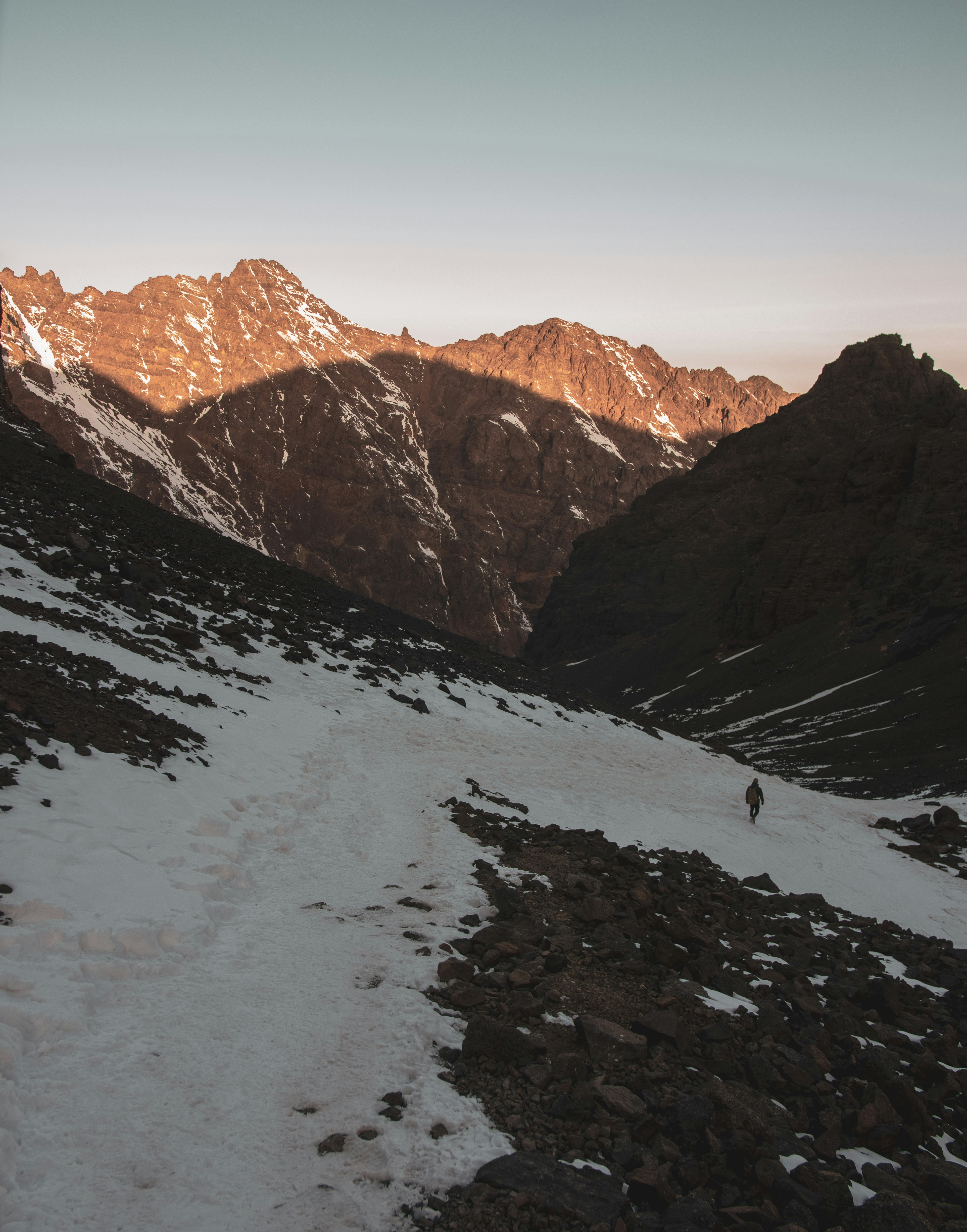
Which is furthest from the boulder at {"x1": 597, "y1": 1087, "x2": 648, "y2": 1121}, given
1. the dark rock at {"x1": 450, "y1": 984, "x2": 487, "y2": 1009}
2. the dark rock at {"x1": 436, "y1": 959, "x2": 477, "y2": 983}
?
the dark rock at {"x1": 436, "y1": 959, "x2": 477, "y2": 983}

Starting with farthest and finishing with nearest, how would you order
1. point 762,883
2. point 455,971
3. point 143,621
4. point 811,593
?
point 811,593, point 143,621, point 762,883, point 455,971

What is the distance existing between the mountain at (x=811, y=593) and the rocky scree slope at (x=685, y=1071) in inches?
1423

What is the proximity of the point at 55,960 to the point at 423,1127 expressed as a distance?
134 inches

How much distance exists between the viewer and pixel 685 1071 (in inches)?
274

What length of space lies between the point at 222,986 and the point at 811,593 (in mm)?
114603

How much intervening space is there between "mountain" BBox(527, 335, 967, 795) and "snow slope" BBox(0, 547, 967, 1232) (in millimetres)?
39267

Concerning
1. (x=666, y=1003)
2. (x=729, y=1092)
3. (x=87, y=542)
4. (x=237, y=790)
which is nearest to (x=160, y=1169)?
(x=729, y=1092)

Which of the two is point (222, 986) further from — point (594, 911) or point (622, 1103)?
point (594, 911)

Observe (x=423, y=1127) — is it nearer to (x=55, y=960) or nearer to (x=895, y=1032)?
(x=55, y=960)

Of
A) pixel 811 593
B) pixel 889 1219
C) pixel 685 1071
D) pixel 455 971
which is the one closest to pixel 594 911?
pixel 455 971

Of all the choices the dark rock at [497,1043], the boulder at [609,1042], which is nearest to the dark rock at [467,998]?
the dark rock at [497,1043]

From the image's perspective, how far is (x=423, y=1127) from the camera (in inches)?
217

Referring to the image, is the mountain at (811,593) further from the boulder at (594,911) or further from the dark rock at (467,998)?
the dark rock at (467,998)

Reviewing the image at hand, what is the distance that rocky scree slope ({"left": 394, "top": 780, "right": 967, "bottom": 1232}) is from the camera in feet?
17.0
